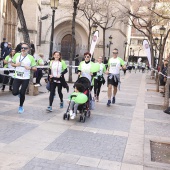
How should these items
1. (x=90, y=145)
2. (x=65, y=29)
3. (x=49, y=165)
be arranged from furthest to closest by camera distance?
(x=65, y=29), (x=90, y=145), (x=49, y=165)

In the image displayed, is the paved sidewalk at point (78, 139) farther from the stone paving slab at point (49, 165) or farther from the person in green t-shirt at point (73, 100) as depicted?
the person in green t-shirt at point (73, 100)

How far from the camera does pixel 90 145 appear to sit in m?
5.86

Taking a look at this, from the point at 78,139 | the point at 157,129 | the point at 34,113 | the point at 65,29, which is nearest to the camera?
the point at 78,139

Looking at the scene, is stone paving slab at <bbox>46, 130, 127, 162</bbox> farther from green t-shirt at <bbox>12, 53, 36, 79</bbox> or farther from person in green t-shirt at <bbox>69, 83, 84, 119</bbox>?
green t-shirt at <bbox>12, 53, 36, 79</bbox>

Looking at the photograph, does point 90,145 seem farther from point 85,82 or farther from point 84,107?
point 85,82

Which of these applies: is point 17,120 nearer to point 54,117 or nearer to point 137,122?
point 54,117

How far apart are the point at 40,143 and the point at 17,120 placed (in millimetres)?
1946

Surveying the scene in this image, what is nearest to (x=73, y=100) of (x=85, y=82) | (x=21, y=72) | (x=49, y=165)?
(x=85, y=82)

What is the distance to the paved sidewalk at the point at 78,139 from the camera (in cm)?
487

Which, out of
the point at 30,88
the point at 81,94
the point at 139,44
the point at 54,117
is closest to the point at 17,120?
the point at 54,117

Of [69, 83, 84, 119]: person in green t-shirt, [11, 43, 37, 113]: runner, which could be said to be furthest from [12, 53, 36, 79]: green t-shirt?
[69, 83, 84, 119]: person in green t-shirt

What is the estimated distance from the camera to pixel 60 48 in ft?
136

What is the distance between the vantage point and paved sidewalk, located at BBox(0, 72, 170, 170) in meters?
4.87

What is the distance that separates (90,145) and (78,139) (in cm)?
44
